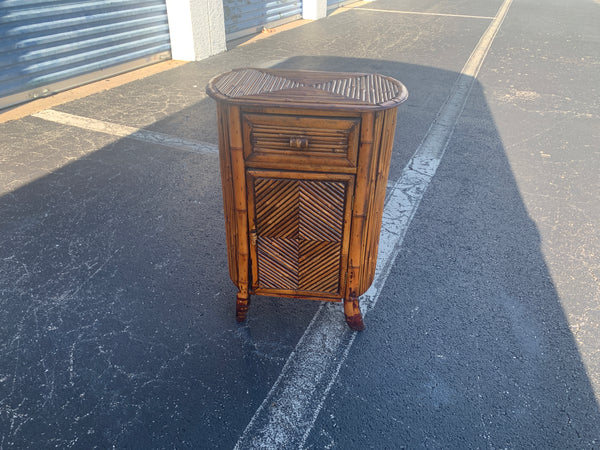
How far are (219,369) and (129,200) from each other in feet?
6.53

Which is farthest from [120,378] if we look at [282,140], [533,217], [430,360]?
[533,217]

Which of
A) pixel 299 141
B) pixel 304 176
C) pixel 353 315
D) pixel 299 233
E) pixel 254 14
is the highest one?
pixel 299 141

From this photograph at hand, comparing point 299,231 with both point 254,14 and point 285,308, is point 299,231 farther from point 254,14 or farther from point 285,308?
point 254,14

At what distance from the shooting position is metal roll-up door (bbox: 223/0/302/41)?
9047mm

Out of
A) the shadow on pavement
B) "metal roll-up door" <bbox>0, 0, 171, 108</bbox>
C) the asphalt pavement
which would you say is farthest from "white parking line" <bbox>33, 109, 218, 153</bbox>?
the shadow on pavement

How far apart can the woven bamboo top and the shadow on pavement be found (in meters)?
1.28

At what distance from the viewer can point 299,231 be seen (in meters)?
2.16

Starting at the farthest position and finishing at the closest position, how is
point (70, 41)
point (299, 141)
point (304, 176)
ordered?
point (70, 41), point (304, 176), point (299, 141)

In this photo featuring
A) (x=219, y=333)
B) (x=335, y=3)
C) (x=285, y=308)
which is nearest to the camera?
(x=219, y=333)

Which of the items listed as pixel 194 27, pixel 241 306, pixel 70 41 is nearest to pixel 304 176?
pixel 241 306

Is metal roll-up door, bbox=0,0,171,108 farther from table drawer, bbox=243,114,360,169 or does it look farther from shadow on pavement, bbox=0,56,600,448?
table drawer, bbox=243,114,360,169

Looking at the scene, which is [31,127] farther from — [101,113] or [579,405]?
[579,405]

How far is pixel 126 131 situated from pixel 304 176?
11.9 feet

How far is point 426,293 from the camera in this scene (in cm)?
270
